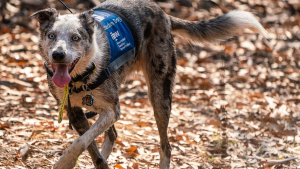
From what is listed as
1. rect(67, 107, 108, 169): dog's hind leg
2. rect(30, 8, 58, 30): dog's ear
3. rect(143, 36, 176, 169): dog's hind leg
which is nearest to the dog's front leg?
rect(67, 107, 108, 169): dog's hind leg

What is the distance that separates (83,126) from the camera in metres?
4.73

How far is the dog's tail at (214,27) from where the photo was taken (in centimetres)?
568

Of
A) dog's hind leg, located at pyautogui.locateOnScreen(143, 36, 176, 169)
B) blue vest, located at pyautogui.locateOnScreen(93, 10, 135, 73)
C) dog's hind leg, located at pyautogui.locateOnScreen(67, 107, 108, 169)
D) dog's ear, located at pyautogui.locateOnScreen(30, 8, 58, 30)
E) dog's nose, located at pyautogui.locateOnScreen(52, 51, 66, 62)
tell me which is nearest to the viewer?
dog's nose, located at pyautogui.locateOnScreen(52, 51, 66, 62)

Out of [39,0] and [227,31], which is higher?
[227,31]

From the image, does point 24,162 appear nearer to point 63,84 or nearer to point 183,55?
point 63,84

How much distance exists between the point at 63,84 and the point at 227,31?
2.56 metres

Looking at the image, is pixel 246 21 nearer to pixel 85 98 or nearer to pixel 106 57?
pixel 106 57

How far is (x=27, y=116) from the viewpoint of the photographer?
6344 millimetres

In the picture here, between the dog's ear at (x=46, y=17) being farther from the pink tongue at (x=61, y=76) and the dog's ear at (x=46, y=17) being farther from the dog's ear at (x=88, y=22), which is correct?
the pink tongue at (x=61, y=76)

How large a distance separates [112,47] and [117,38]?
129 millimetres

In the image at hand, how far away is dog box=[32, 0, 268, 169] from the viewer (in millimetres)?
4113

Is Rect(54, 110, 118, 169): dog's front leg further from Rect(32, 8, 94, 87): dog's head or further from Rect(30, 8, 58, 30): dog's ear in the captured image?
Rect(30, 8, 58, 30): dog's ear

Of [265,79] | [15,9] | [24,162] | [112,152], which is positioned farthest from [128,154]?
[15,9]

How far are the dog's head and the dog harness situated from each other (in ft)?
0.60
